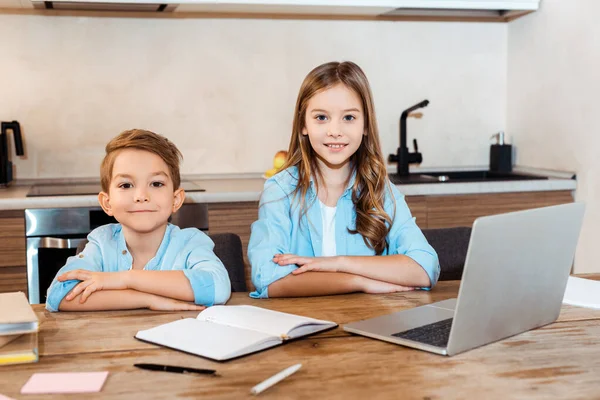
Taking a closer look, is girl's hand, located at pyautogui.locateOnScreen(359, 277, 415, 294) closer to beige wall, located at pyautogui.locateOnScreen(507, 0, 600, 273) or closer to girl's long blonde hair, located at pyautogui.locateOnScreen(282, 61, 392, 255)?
girl's long blonde hair, located at pyautogui.locateOnScreen(282, 61, 392, 255)

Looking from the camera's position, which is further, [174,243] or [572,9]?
[572,9]

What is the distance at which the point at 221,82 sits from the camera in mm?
3283

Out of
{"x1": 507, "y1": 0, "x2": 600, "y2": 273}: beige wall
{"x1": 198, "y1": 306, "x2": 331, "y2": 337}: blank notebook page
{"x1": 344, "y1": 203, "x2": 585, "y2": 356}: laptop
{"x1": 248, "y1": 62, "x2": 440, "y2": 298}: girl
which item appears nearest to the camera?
{"x1": 344, "y1": 203, "x2": 585, "y2": 356}: laptop

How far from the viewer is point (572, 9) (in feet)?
9.90

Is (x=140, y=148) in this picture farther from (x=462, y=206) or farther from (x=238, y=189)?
(x=462, y=206)

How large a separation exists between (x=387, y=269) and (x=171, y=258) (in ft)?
1.61

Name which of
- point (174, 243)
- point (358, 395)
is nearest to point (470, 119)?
point (174, 243)

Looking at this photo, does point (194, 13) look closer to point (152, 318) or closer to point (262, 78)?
point (262, 78)

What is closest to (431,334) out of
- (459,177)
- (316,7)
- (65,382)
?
(65,382)

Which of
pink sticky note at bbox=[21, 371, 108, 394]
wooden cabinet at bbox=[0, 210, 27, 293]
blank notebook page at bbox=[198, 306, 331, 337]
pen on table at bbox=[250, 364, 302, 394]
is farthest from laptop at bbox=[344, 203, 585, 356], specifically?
wooden cabinet at bbox=[0, 210, 27, 293]

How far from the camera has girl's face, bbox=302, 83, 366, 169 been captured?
1832mm

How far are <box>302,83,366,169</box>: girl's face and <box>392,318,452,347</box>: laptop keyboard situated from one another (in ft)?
2.03

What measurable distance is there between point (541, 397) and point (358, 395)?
0.80ft

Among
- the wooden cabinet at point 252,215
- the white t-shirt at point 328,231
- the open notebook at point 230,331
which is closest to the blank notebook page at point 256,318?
the open notebook at point 230,331
